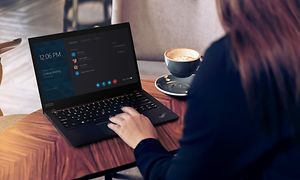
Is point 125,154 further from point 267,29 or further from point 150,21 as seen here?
point 150,21

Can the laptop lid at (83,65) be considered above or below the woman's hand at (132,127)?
above

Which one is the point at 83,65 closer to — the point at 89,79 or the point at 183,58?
the point at 89,79

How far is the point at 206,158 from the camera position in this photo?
2.49 ft

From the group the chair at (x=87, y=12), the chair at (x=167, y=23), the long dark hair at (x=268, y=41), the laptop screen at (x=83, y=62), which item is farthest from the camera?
the chair at (x=87, y=12)

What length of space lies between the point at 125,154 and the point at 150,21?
1.00 metres

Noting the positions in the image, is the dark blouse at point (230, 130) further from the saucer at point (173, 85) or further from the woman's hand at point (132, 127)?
the saucer at point (173, 85)

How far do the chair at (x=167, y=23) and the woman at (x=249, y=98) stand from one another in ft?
3.75

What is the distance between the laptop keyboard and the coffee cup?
134 mm

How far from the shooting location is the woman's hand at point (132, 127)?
40.1 inches

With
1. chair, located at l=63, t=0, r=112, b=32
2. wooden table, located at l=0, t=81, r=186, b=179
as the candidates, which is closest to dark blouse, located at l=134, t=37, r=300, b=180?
wooden table, located at l=0, t=81, r=186, b=179

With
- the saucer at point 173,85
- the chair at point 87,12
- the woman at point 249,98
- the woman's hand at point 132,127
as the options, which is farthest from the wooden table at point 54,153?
the chair at point 87,12

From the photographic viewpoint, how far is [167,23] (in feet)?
6.22

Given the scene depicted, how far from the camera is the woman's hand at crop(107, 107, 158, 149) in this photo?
1020 millimetres

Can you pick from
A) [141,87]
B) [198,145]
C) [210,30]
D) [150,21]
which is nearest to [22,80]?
[150,21]
